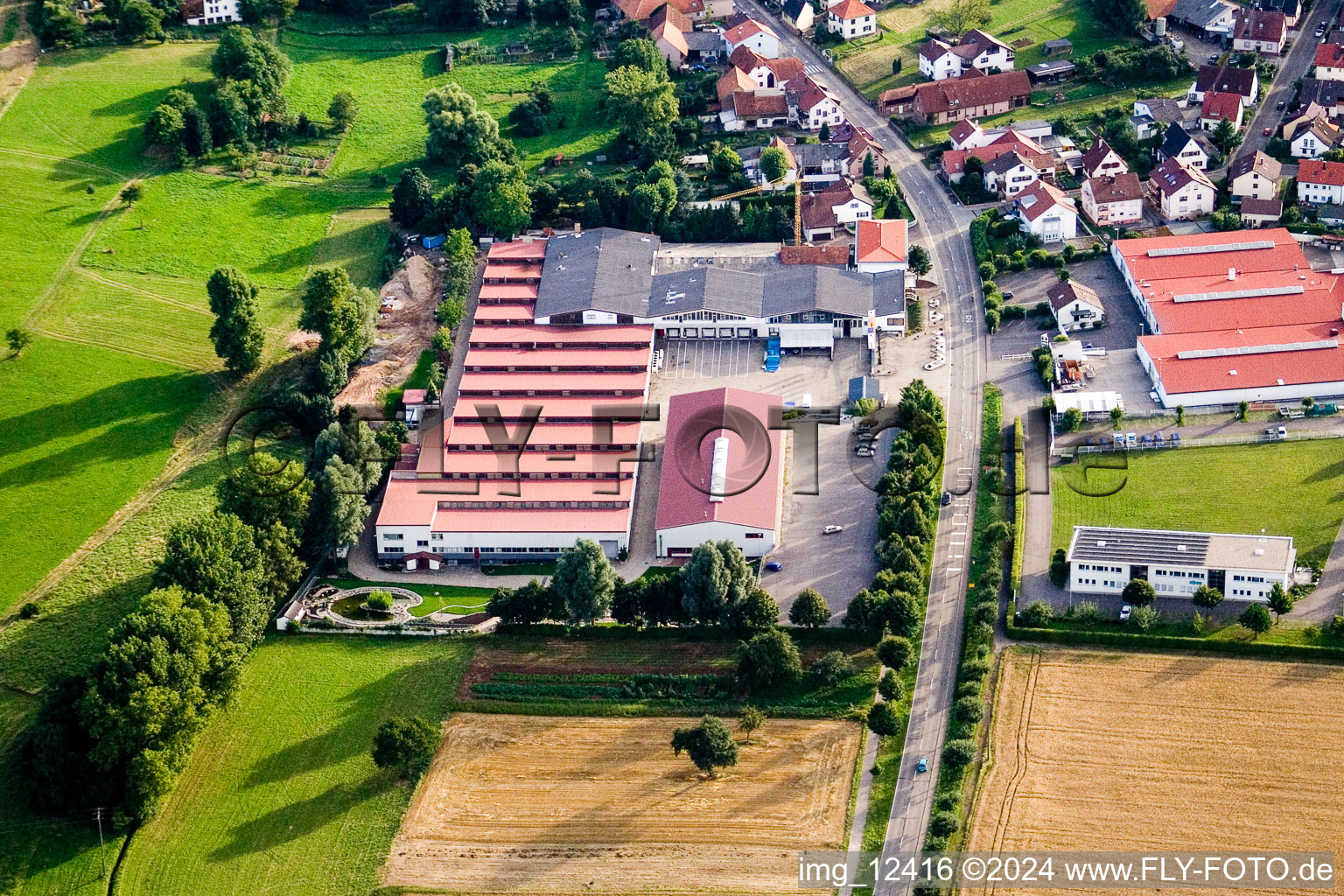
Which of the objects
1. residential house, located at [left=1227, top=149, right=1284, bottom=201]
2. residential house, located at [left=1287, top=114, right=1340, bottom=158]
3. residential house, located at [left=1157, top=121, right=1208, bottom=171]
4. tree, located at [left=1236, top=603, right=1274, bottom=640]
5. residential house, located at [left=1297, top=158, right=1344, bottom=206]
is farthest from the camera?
residential house, located at [left=1287, top=114, right=1340, bottom=158]

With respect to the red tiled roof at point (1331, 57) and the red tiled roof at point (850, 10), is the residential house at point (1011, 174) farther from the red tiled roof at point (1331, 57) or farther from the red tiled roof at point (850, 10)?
the red tiled roof at point (850, 10)

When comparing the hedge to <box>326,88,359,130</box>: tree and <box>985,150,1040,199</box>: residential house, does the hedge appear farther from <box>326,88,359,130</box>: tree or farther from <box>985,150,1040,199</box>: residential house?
<box>326,88,359,130</box>: tree

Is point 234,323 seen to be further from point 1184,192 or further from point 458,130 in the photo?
point 1184,192

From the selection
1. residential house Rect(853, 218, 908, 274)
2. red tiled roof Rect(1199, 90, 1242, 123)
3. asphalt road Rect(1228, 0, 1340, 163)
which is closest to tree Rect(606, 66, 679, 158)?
residential house Rect(853, 218, 908, 274)

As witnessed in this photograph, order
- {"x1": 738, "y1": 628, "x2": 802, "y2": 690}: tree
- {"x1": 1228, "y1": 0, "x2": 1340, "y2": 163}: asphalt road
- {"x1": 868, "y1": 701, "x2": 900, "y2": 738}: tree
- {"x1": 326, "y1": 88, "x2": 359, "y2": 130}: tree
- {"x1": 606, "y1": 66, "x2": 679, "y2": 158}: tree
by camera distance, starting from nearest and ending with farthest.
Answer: {"x1": 868, "y1": 701, "x2": 900, "y2": 738}: tree, {"x1": 738, "y1": 628, "x2": 802, "y2": 690}: tree, {"x1": 1228, "y1": 0, "x2": 1340, "y2": 163}: asphalt road, {"x1": 606, "y1": 66, "x2": 679, "y2": 158}: tree, {"x1": 326, "y1": 88, "x2": 359, "y2": 130}: tree

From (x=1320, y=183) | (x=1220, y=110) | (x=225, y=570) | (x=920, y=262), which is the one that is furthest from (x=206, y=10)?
(x=1320, y=183)

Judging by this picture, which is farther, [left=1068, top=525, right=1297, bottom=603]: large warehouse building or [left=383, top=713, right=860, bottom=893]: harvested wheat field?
[left=1068, top=525, right=1297, bottom=603]: large warehouse building

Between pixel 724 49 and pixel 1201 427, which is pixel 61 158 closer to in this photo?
pixel 724 49

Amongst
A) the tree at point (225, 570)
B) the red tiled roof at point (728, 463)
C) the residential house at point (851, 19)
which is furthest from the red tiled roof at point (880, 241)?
the tree at point (225, 570)
